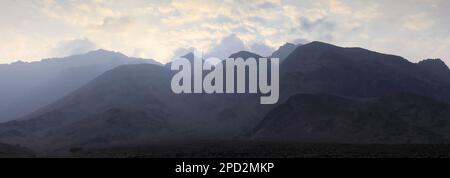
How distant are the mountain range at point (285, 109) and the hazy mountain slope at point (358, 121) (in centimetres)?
19

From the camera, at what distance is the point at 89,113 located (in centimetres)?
13650

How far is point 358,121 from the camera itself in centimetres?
9006

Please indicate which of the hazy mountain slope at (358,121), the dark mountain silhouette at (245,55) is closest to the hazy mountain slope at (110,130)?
the hazy mountain slope at (358,121)

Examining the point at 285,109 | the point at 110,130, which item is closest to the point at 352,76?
the point at 285,109

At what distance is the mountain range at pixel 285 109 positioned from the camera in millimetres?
89125

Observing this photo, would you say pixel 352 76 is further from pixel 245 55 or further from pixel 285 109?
pixel 245 55

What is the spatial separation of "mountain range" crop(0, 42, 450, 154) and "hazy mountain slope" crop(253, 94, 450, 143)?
0.19 meters

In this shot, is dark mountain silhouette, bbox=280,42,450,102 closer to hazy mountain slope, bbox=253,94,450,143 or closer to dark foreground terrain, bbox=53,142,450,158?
hazy mountain slope, bbox=253,94,450,143

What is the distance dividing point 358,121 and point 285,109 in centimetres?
1876

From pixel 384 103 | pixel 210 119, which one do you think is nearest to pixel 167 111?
pixel 210 119

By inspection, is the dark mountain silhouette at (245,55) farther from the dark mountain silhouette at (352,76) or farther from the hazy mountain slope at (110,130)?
the hazy mountain slope at (110,130)

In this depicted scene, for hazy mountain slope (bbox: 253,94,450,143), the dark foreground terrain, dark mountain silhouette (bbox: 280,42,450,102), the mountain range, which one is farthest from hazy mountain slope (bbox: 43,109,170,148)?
dark mountain silhouette (bbox: 280,42,450,102)
